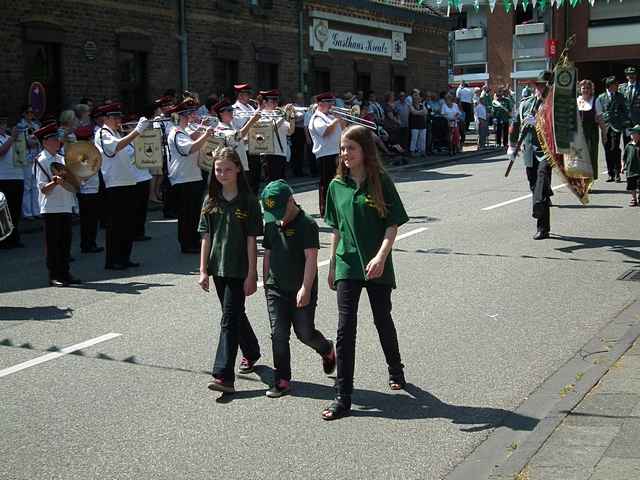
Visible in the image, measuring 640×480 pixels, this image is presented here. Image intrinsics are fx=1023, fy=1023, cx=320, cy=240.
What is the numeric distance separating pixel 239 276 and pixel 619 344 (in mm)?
3063

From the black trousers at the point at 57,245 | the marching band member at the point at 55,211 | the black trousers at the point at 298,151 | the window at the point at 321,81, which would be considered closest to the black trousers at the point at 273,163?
the marching band member at the point at 55,211

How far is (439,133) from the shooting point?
3077 cm

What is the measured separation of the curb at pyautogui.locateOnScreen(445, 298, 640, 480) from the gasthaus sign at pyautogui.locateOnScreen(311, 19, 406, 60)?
22887 millimetres

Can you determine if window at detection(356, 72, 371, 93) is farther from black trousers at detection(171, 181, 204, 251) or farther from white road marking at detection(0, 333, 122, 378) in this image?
white road marking at detection(0, 333, 122, 378)

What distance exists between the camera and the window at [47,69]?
20.7m

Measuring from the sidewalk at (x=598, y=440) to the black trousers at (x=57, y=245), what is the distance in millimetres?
6346

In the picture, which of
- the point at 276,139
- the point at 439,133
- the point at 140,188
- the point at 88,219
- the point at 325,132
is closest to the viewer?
the point at 140,188

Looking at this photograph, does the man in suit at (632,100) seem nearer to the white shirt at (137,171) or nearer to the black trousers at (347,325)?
the white shirt at (137,171)

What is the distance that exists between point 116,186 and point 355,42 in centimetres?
2164

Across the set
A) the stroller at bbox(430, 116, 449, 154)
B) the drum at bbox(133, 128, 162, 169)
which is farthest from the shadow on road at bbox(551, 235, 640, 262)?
the stroller at bbox(430, 116, 449, 154)

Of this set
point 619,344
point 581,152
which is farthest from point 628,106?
point 619,344

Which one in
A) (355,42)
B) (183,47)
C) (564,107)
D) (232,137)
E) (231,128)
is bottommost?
(232,137)

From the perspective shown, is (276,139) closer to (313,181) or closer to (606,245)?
(606,245)

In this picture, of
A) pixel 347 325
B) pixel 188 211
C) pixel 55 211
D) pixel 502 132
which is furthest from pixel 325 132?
pixel 502 132
